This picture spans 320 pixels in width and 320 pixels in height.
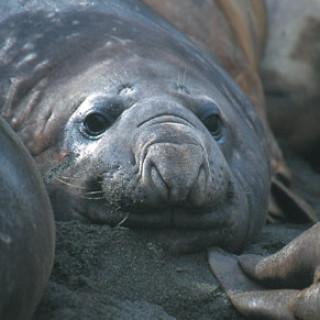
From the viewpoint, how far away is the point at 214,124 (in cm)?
331

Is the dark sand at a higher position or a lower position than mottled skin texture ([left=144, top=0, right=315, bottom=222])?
higher

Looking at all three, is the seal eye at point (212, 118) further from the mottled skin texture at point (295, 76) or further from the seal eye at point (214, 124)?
the mottled skin texture at point (295, 76)

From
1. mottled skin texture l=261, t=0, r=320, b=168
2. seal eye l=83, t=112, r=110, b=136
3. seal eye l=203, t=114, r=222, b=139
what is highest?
seal eye l=83, t=112, r=110, b=136

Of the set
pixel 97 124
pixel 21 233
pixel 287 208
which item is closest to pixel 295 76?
pixel 287 208

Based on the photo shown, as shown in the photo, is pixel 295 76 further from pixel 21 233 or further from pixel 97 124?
pixel 21 233

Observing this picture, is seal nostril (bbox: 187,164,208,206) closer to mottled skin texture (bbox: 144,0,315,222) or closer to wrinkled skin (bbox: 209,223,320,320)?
wrinkled skin (bbox: 209,223,320,320)

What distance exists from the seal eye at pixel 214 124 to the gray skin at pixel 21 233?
1.28 m

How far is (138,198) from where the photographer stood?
9.25ft

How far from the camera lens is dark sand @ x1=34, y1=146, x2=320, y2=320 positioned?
7.43 feet

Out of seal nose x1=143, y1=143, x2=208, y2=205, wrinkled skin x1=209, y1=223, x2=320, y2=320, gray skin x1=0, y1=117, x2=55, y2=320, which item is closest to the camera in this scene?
gray skin x1=0, y1=117, x2=55, y2=320

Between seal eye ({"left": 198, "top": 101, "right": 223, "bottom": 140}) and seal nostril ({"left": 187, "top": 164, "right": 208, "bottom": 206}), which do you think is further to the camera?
seal eye ({"left": 198, "top": 101, "right": 223, "bottom": 140})

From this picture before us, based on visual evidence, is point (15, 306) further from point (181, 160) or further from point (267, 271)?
point (181, 160)

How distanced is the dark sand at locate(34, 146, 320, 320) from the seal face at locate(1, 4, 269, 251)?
0.11 metres

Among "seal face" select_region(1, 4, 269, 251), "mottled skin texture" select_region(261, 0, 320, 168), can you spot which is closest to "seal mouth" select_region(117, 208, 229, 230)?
"seal face" select_region(1, 4, 269, 251)
